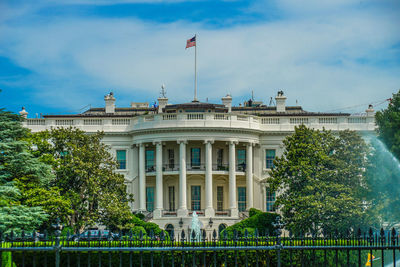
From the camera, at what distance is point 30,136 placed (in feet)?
169

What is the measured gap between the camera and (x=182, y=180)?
62.4 m

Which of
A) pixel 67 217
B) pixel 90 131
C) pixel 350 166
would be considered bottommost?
pixel 67 217

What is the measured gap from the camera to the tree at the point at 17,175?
4078cm

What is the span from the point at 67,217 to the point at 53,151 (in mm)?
6335

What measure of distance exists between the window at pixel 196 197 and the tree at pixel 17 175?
65.0 feet

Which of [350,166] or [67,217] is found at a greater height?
[350,166]

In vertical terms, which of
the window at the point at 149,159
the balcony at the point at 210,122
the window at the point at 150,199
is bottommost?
the window at the point at 150,199

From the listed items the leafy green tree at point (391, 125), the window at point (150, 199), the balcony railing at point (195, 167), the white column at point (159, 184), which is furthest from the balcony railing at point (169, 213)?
the leafy green tree at point (391, 125)

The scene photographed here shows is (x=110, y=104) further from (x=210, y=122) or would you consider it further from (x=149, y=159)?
(x=210, y=122)

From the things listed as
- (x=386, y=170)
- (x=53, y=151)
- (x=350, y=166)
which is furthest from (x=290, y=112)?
(x=386, y=170)

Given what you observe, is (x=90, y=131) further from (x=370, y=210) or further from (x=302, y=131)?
(x=370, y=210)

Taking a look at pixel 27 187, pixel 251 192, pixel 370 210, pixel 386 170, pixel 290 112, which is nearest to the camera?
pixel 386 170

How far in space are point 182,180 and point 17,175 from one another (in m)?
19.6

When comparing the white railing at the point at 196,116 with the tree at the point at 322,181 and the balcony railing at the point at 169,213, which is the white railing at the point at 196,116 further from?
the tree at the point at 322,181
